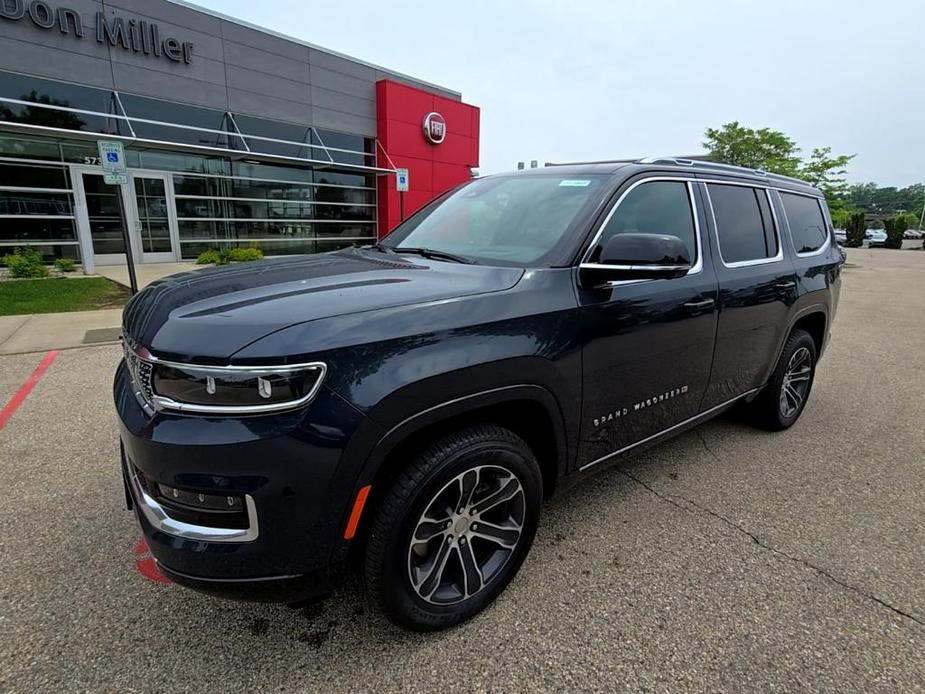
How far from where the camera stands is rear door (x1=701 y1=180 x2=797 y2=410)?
3176mm

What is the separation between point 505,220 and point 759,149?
28.5 m

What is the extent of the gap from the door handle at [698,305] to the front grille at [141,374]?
8.09 feet

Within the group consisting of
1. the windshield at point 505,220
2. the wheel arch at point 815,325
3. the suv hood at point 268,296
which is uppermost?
the windshield at point 505,220

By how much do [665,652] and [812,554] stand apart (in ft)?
3.76

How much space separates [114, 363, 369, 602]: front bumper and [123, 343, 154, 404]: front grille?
0.08 meters

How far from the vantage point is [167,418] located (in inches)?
65.9

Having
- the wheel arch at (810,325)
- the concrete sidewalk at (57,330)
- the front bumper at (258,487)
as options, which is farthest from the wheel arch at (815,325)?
the concrete sidewalk at (57,330)

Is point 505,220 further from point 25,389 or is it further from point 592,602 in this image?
point 25,389

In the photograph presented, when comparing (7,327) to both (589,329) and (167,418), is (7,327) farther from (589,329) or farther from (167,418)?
(589,329)

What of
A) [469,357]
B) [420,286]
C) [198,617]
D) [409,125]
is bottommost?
[198,617]

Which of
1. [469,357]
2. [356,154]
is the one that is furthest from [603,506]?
[356,154]

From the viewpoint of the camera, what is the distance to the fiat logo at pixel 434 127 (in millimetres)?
20562

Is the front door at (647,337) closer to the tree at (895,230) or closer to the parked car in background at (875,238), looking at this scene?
the tree at (895,230)

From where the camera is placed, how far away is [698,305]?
2908 mm
